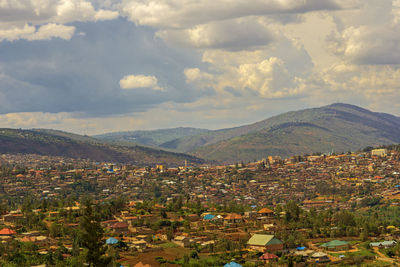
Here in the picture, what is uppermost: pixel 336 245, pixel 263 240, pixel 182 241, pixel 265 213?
pixel 265 213

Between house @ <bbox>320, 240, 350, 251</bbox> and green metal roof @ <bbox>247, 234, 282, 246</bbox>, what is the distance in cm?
779

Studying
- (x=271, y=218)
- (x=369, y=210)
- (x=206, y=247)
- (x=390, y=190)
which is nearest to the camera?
(x=206, y=247)

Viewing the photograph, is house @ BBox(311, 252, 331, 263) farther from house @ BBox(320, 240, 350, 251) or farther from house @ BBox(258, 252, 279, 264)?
house @ BBox(320, 240, 350, 251)

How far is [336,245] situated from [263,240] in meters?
12.0

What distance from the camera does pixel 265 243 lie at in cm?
8869

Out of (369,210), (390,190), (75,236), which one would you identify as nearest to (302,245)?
(75,236)

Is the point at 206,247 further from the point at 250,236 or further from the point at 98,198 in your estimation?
the point at 98,198

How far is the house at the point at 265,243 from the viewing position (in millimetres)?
88175

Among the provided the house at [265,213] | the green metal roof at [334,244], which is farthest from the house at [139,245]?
the house at [265,213]

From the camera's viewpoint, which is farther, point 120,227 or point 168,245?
point 120,227

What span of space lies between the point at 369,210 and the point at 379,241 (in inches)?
2444

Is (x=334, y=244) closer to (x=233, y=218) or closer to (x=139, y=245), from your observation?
(x=233, y=218)

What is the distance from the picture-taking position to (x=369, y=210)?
15275cm

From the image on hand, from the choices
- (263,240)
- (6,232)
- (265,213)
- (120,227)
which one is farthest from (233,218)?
(6,232)
